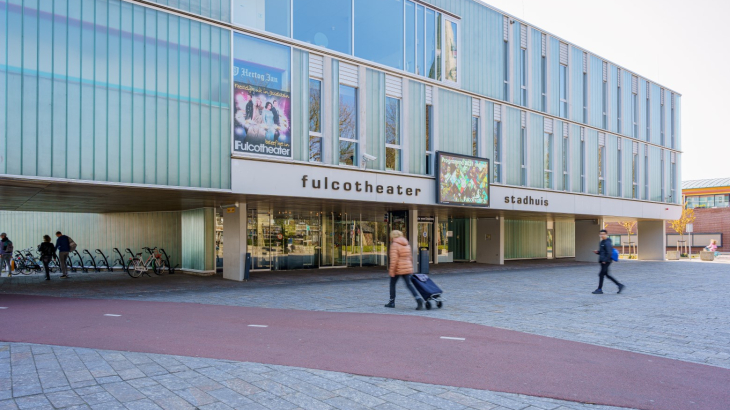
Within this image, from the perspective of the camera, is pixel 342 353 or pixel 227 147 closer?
pixel 342 353

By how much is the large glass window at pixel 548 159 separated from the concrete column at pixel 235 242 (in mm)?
14784

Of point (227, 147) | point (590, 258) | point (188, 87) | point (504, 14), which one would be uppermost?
point (504, 14)

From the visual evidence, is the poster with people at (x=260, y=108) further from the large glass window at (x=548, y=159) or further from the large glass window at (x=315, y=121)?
the large glass window at (x=548, y=159)

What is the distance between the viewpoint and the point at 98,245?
82.7 feet

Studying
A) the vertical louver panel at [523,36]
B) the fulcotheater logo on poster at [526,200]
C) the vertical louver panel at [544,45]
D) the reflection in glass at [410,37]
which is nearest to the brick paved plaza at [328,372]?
the fulcotheater logo on poster at [526,200]

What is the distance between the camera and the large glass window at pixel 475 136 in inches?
859

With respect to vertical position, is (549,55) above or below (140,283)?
above

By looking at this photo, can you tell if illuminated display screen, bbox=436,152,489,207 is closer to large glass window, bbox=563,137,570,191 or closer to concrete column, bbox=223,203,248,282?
large glass window, bbox=563,137,570,191

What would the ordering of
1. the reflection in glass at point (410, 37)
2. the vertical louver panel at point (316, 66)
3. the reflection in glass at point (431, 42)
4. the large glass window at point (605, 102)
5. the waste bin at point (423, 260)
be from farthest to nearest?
the large glass window at point (605, 102), the waste bin at point (423, 260), the reflection in glass at point (431, 42), the reflection in glass at point (410, 37), the vertical louver panel at point (316, 66)

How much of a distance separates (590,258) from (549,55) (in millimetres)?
13348

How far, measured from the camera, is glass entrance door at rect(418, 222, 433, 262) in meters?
25.9

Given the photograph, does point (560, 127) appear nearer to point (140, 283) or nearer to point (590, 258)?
point (590, 258)

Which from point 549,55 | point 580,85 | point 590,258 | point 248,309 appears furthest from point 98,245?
point 590,258

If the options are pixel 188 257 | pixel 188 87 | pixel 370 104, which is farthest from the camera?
pixel 188 257
